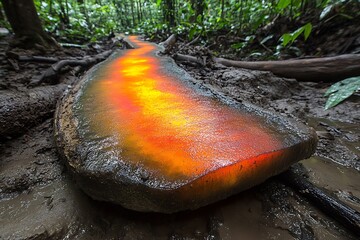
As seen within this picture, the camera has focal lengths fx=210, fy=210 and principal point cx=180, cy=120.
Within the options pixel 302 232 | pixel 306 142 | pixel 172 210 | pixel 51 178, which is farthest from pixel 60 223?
pixel 306 142

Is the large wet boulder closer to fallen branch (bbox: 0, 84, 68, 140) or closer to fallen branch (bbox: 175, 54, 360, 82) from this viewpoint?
fallen branch (bbox: 0, 84, 68, 140)

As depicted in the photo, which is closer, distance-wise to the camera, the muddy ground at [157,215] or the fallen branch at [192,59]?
the muddy ground at [157,215]

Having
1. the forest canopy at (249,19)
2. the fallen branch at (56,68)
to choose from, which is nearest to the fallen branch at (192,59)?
the forest canopy at (249,19)

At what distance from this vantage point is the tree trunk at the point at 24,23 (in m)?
3.38

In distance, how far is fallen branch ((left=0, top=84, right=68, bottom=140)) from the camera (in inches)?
64.9

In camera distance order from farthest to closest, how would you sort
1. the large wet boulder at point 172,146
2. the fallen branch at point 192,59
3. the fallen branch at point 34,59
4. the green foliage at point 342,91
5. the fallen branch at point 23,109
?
1. the fallen branch at point 192,59
2. the fallen branch at point 34,59
3. the green foliage at point 342,91
4. the fallen branch at point 23,109
5. the large wet boulder at point 172,146

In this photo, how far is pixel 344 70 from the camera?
282 centimetres

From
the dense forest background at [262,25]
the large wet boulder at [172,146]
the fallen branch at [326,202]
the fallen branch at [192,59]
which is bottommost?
the fallen branch at [326,202]

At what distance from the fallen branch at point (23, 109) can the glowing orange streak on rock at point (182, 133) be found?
69 cm

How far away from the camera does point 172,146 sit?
1.09 meters

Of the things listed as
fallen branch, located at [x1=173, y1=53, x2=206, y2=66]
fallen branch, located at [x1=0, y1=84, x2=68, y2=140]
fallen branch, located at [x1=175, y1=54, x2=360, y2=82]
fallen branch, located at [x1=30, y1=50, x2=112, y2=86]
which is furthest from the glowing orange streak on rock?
fallen branch, located at [x1=175, y1=54, x2=360, y2=82]

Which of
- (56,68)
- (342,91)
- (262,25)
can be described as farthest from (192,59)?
(262,25)

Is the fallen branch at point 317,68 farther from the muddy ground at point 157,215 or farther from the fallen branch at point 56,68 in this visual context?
the fallen branch at point 56,68

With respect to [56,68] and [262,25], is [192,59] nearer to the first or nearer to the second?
[56,68]
